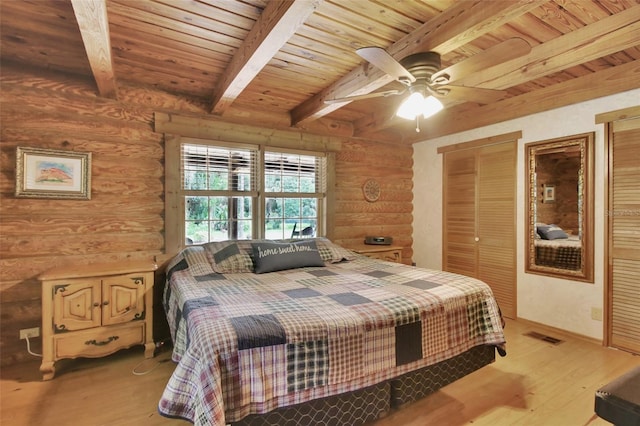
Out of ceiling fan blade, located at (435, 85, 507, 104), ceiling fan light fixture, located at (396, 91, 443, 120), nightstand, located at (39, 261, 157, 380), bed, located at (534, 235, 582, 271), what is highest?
ceiling fan blade, located at (435, 85, 507, 104)

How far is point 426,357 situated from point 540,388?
3.36 feet

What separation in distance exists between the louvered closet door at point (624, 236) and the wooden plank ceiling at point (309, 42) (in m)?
0.48

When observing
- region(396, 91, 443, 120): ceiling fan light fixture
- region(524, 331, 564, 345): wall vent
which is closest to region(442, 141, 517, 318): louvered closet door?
region(524, 331, 564, 345): wall vent

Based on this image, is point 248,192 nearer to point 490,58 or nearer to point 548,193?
point 490,58

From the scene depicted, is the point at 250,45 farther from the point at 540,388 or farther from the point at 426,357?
the point at 540,388

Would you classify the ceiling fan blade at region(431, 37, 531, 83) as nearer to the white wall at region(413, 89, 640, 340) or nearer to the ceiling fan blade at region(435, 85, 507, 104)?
the ceiling fan blade at region(435, 85, 507, 104)

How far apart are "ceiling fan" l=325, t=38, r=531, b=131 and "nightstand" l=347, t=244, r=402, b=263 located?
196cm

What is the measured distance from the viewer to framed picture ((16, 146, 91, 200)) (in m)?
2.51

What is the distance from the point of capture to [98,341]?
2.40 m

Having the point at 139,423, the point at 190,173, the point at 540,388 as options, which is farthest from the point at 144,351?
the point at 540,388

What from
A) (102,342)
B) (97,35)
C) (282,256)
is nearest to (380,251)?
(282,256)

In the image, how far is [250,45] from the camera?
81.5 inches

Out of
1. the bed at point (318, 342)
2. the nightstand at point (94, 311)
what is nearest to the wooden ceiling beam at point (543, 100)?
the bed at point (318, 342)

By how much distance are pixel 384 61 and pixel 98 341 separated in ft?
9.25
